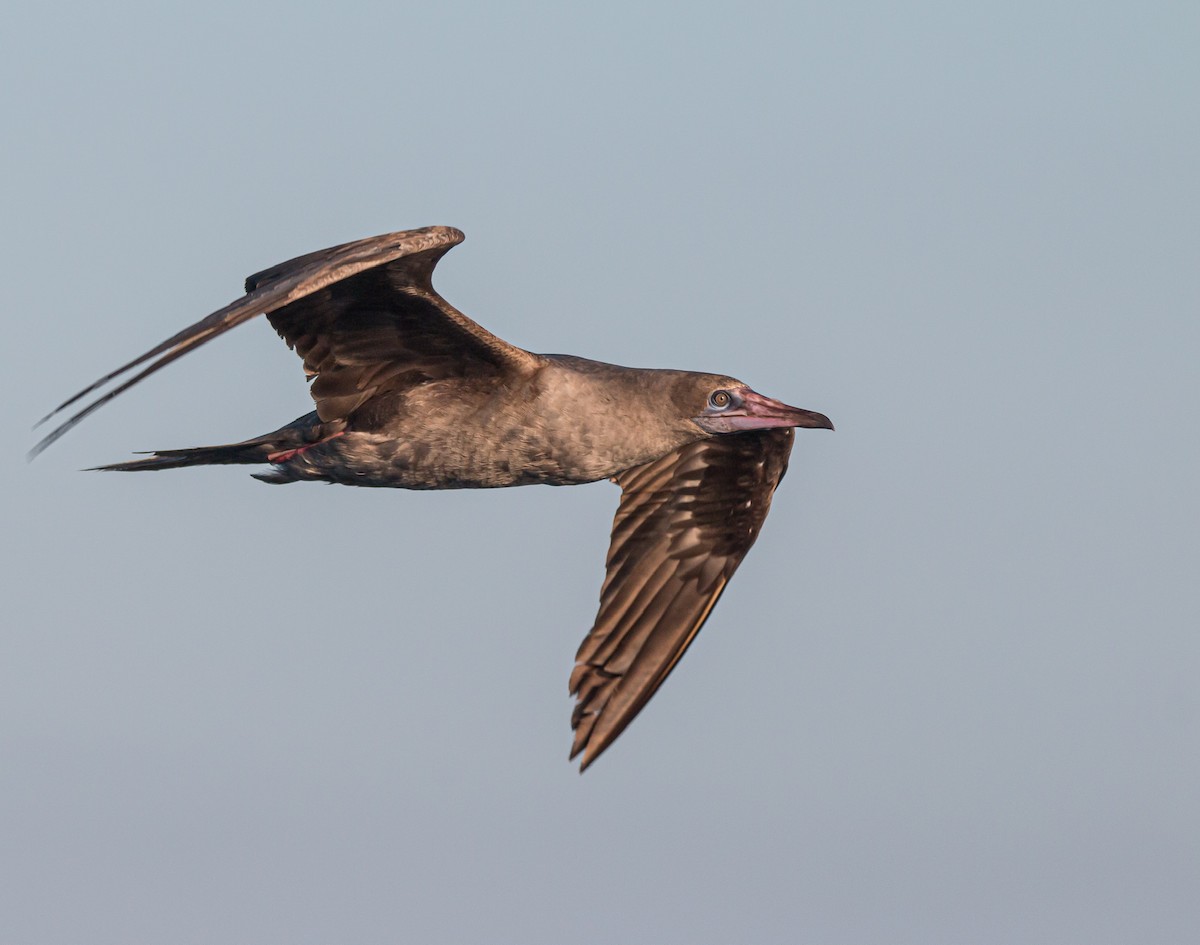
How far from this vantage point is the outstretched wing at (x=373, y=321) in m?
9.70

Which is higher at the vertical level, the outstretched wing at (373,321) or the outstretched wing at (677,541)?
the outstretched wing at (373,321)

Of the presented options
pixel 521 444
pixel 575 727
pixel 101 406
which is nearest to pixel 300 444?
pixel 521 444

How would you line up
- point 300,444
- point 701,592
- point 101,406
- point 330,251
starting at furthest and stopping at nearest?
1. point 701,592
2. point 300,444
3. point 330,251
4. point 101,406

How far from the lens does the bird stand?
1063 centimetres

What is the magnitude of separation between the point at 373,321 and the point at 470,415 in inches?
32.1

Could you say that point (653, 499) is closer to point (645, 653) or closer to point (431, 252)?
point (645, 653)

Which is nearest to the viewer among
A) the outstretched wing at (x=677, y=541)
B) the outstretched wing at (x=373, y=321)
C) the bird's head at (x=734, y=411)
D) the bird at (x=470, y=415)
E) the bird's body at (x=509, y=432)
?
the outstretched wing at (x=373, y=321)

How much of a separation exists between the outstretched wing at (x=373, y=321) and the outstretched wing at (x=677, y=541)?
7.31 ft

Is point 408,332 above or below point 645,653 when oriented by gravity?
above

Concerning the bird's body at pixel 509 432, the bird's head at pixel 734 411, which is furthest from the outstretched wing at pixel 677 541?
the bird's body at pixel 509 432

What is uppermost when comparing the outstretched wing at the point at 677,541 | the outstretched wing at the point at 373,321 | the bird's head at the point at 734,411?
the outstretched wing at the point at 373,321

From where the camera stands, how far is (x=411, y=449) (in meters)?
11.1

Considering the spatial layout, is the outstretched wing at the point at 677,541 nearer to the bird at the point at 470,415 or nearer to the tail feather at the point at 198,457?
the bird at the point at 470,415

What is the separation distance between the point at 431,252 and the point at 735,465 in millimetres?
3579
